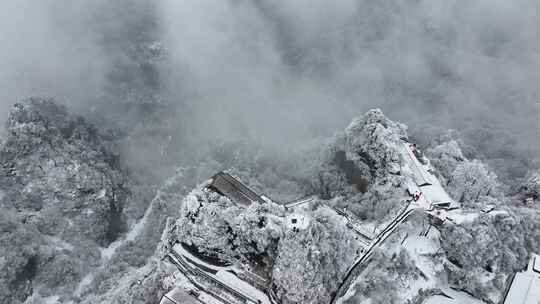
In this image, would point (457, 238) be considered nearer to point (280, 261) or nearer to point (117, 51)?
Result: point (280, 261)

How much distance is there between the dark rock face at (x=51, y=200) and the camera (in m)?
88.1

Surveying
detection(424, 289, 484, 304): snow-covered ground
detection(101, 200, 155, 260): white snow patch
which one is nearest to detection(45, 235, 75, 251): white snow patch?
detection(101, 200, 155, 260): white snow patch

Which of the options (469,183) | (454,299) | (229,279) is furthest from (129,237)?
(469,183)

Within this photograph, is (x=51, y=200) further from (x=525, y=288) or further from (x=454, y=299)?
(x=525, y=288)

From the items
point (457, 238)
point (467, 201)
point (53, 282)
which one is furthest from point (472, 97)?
point (53, 282)

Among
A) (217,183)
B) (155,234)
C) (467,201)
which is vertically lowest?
(155,234)

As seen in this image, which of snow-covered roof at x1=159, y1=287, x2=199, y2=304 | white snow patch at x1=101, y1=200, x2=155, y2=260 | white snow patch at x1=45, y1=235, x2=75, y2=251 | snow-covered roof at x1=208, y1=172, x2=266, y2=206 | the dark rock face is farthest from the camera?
white snow patch at x1=101, y1=200, x2=155, y2=260

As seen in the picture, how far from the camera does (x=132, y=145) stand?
12938 centimetres

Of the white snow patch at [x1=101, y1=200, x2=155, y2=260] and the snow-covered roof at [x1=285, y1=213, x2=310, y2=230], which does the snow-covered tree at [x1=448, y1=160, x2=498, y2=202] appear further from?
the white snow patch at [x1=101, y1=200, x2=155, y2=260]

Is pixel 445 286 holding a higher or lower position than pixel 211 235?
higher

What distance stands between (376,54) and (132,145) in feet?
342

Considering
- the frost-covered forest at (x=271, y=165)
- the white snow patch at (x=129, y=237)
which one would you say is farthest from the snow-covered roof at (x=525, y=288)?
the white snow patch at (x=129, y=237)

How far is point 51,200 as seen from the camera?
101250mm

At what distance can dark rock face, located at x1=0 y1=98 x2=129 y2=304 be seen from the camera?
3469 inches
